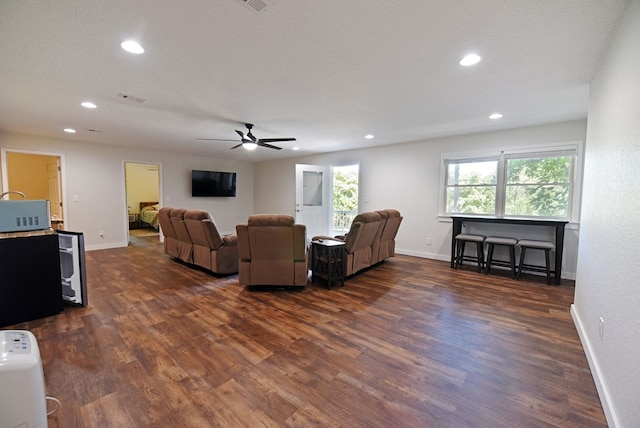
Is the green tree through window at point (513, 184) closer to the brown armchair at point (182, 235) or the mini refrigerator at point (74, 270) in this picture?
the brown armchair at point (182, 235)

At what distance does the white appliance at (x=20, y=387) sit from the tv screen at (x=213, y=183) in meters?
6.72

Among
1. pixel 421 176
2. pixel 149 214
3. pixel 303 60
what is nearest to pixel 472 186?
pixel 421 176

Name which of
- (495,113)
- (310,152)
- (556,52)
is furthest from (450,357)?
(310,152)

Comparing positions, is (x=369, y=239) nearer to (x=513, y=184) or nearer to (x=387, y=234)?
(x=387, y=234)

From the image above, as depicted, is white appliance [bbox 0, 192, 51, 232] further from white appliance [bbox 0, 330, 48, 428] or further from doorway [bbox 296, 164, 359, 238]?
doorway [bbox 296, 164, 359, 238]

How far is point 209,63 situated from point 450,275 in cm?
420

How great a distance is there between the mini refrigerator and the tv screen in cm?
458

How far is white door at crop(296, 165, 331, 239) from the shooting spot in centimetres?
627

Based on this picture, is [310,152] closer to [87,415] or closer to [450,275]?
[450,275]

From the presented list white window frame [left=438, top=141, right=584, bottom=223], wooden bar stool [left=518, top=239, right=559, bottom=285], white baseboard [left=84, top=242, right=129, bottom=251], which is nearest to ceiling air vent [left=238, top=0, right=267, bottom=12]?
wooden bar stool [left=518, top=239, right=559, bottom=285]

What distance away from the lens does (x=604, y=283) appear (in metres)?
1.82

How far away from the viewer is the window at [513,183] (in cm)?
413

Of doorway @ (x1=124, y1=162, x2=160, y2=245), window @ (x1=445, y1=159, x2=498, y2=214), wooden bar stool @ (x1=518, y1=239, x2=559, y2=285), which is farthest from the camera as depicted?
doorway @ (x1=124, y1=162, x2=160, y2=245)

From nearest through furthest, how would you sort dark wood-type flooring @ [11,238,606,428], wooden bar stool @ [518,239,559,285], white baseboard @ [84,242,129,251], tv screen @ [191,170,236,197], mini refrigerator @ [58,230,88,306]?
1. dark wood-type flooring @ [11,238,606,428]
2. mini refrigerator @ [58,230,88,306]
3. wooden bar stool @ [518,239,559,285]
4. white baseboard @ [84,242,129,251]
5. tv screen @ [191,170,236,197]
